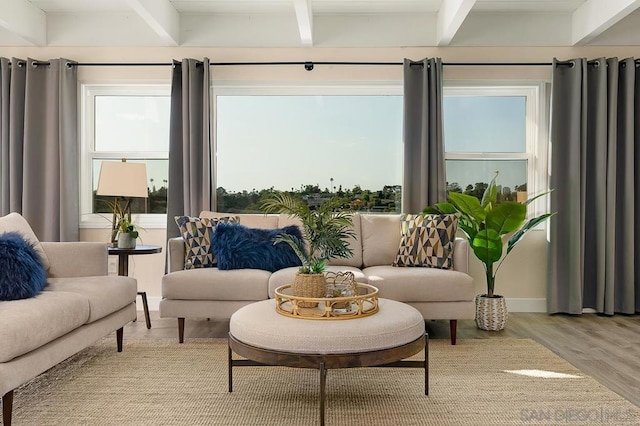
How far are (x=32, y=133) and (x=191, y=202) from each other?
152cm

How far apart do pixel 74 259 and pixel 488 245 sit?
289cm

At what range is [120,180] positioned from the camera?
13.0 ft

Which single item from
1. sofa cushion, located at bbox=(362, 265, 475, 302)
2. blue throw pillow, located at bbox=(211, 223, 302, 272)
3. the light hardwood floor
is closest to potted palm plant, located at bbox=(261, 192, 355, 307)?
sofa cushion, located at bbox=(362, 265, 475, 302)

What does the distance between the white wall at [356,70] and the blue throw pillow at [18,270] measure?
1.94m

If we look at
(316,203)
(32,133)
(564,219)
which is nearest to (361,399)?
(316,203)

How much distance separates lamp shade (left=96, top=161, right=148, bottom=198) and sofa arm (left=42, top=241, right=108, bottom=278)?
0.72 meters

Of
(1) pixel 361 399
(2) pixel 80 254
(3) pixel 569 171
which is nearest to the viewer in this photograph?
(1) pixel 361 399

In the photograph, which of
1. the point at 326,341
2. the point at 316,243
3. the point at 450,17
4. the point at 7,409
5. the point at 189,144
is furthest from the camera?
the point at 189,144

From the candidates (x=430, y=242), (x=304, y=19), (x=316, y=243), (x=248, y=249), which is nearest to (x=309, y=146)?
(x=304, y=19)

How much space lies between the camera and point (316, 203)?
15.9 feet

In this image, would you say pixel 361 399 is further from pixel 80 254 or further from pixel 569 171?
pixel 569 171

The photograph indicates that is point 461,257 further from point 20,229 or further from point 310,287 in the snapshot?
point 20,229

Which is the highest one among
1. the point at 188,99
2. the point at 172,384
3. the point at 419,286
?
the point at 188,99

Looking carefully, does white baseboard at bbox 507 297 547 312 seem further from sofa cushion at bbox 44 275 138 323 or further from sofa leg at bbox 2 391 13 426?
sofa leg at bbox 2 391 13 426
